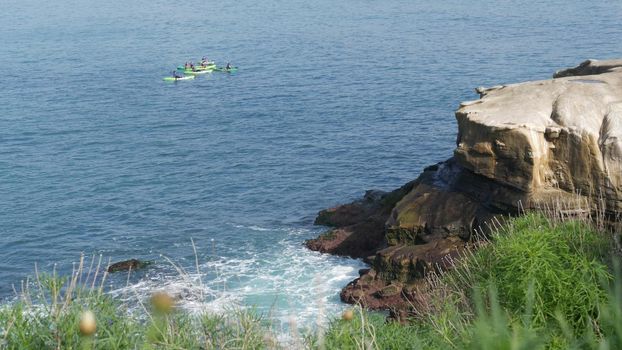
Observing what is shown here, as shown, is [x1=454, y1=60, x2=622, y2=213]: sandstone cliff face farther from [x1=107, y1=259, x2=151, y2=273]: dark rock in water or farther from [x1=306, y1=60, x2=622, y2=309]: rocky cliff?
[x1=107, y1=259, x2=151, y2=273]: dark rock in water

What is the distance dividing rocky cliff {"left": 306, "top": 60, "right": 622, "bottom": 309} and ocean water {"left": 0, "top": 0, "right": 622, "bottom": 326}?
343cm

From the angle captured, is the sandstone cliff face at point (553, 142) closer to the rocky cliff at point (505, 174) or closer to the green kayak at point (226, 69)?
the rocky cliff at point (505, 174)

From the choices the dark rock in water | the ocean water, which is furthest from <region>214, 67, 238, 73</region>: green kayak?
the dark rock in water

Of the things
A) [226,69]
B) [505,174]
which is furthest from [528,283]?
[226,69]

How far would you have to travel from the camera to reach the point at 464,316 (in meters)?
20.9

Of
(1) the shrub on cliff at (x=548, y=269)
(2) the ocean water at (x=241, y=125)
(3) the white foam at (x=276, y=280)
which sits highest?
(1) the shrub on cliff at (x=548, y=269)

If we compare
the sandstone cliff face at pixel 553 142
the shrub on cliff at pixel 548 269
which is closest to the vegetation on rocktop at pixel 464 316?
the shrub on cliff at pixel 548 269

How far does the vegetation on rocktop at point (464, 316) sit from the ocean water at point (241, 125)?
3624 millimetres

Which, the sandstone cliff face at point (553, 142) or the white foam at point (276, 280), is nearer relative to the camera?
the sandstone cliff face at point (553, 142)

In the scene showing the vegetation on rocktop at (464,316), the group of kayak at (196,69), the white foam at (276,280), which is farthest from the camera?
the group of kayak at (196,69)

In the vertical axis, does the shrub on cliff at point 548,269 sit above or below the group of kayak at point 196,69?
above

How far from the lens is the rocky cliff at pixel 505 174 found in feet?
108

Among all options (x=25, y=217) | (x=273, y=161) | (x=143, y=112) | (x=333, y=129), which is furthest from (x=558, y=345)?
(x=143, y=112)

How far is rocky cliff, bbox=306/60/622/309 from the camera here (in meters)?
32.9
